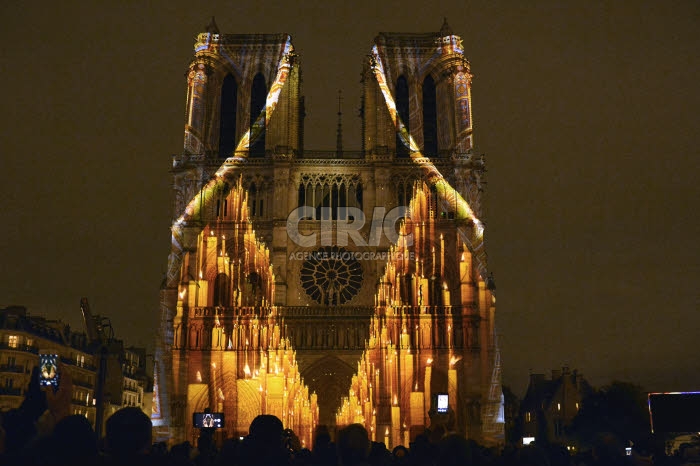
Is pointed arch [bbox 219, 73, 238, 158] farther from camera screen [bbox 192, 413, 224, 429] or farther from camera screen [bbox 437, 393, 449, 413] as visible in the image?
camera screen [bbox 437, 393, 449, 413]

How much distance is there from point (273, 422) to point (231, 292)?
141 ft

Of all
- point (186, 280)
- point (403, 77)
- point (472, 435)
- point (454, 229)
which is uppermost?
point (403, 77)

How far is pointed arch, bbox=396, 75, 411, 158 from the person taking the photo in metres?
52.5

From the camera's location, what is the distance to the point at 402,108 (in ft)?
177

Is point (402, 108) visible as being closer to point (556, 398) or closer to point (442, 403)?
point (442, 403)

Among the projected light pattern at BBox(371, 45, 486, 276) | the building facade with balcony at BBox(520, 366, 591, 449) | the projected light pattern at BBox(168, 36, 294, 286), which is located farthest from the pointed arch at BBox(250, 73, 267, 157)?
the building facade with balcony at BBox(520, 366, 591, 449)

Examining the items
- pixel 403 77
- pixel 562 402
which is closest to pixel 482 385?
pixel 403 77

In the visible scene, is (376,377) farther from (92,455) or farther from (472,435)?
(92,455)

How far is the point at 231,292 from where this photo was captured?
1889 inches

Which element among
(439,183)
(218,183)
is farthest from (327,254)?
(439,183)

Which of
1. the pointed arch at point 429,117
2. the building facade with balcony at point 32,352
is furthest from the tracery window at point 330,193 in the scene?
the building facade with balcony at point 32,352

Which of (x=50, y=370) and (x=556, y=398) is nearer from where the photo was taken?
(x=50, y=370)

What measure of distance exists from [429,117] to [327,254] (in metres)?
12.6

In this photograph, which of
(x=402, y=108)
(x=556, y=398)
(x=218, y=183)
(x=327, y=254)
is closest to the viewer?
(x=327, y=254)
